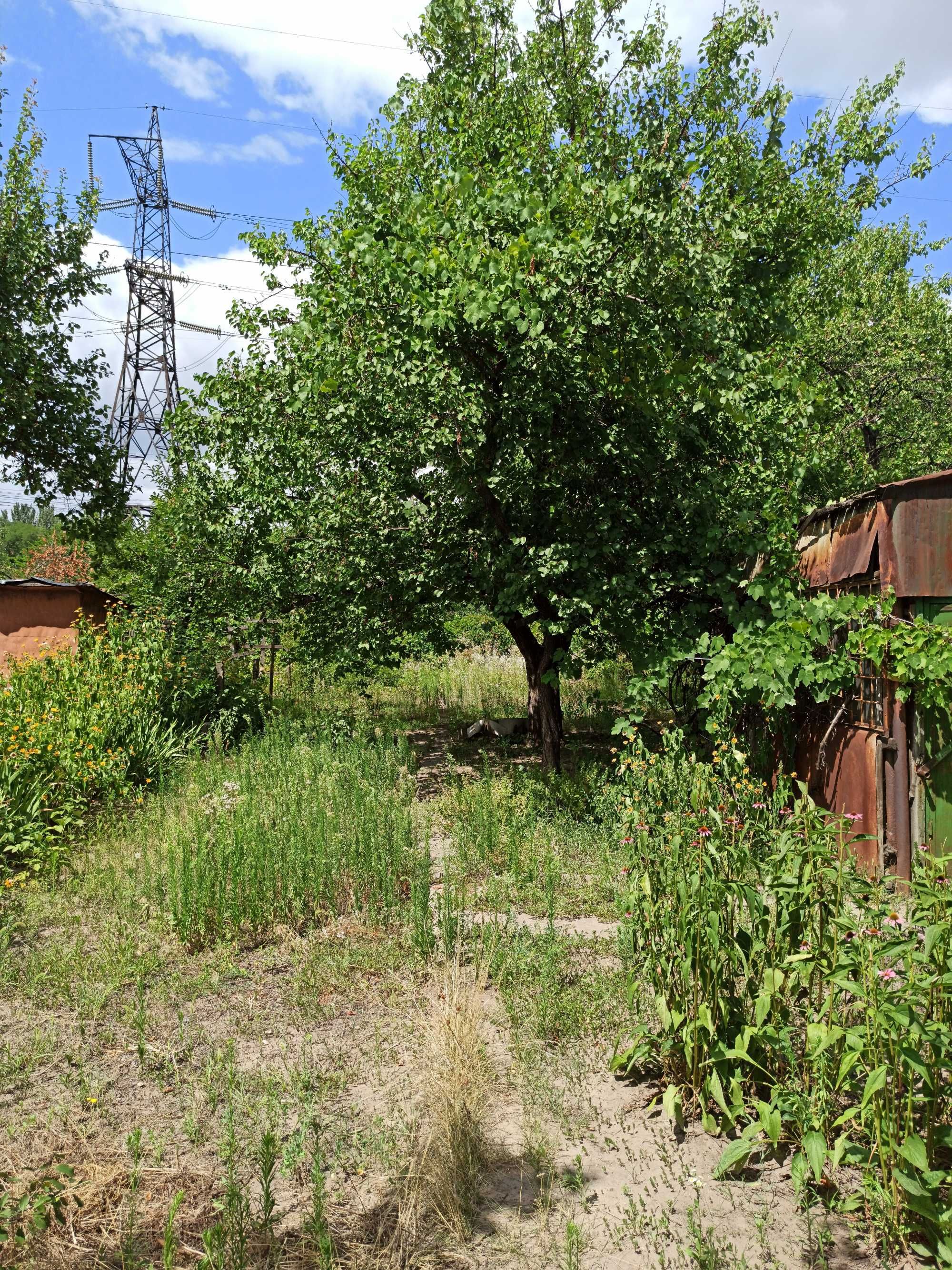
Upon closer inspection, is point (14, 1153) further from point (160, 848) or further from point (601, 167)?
point (601, 167)

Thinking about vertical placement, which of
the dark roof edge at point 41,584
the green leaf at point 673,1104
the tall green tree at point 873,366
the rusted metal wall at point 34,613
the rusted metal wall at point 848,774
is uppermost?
the tall green tree at point 873,366

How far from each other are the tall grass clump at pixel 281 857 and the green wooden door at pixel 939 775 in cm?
330

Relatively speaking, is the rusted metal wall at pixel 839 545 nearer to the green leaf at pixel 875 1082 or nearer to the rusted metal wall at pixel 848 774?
the rusted metal wall at pixel 848 774

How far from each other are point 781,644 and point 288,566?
5.31 meters

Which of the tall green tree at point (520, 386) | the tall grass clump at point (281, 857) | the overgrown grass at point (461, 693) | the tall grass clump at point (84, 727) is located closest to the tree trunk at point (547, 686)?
the tall green tree at point (520, 386)

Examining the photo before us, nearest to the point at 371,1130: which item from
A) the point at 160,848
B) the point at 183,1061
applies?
the point at 183,1061

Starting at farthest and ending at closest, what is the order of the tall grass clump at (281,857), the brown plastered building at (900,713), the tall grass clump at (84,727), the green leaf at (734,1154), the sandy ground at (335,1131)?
the tall grass clump at (84,727) → the brown plastered building at (900,713) → the tall grass clump at (281,857) → the green leaf at (734,1154) → the sandy ground at (335,1131)

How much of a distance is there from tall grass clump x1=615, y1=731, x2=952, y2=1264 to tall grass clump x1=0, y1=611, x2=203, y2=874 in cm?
439

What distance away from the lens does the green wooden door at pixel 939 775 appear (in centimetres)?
534

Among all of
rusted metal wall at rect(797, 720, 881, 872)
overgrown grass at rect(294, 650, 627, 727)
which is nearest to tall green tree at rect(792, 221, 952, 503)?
overgrown grass at rect(294, 650, 627, 727)

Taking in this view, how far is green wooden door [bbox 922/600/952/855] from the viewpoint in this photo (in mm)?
5336

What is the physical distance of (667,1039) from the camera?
3.21m

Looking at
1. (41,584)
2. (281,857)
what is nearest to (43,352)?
(41,584)

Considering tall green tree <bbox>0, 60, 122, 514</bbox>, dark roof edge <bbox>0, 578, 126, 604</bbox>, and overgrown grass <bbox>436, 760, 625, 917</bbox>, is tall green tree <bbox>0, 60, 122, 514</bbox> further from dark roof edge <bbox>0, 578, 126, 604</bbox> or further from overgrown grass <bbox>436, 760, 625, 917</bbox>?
overgrown grass <bbox>436, 760, 625, 917</bbox>
